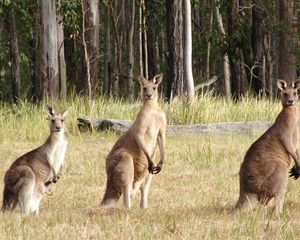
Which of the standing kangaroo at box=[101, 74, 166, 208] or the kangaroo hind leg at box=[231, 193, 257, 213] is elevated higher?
the standing kangaroo at box=[101, 74, 166, 208]

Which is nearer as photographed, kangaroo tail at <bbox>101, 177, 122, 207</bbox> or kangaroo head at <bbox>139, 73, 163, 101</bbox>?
kangaroo tail at <bbox>101, 177, 122, 207</bbox>

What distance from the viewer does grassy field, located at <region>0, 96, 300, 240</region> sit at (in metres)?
6.33

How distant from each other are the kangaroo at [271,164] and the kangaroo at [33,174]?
1.84m

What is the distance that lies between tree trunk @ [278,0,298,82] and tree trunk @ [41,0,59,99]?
6812 millimetres

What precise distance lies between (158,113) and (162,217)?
1557mm

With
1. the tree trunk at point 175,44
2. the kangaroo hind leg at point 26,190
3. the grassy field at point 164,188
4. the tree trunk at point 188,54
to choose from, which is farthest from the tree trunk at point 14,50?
the kangaroo hind leg at point 26,190

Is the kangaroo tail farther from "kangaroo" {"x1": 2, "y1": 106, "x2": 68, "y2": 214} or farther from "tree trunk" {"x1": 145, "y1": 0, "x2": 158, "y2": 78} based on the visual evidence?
"tree trunk" {"x1": 145, "y1": 0, "x2": 158, "y2": 78}

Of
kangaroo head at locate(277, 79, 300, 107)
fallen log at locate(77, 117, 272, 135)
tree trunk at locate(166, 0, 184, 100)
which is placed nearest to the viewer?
kangaroo head at locate(277, 79, 300, 107)

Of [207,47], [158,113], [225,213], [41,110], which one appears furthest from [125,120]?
[207,47]

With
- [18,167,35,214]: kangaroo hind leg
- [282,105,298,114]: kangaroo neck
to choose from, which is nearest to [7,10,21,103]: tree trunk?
[18,167,35,214]: kangaroo hind leg

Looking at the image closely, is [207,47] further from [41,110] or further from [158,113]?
[158,113]

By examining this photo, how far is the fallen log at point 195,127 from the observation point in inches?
601

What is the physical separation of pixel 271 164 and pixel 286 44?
17228 mm

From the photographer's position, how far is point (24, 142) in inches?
570
